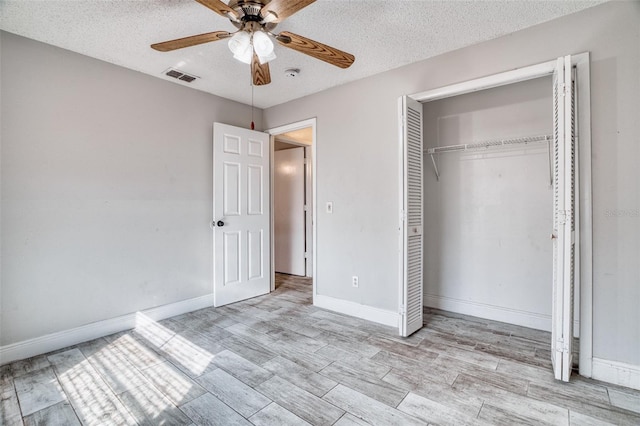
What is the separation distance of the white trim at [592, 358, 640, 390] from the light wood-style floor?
0.07 m

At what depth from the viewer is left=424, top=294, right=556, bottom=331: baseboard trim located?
9.52ft

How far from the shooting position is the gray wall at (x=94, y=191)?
240 cm

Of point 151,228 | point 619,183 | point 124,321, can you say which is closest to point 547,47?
point 619,183

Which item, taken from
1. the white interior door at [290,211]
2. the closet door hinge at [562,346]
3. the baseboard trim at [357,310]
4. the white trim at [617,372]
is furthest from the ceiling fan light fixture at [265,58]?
the white interior door at [290,211]

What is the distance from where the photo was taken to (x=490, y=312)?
3176 millimetres

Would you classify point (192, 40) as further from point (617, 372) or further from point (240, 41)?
point (617, 372)

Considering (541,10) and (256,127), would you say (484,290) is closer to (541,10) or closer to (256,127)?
(541,10)

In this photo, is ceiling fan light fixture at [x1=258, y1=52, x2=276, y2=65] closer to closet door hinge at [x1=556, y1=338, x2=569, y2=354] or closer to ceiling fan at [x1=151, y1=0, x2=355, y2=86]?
ceiling fan at [x1=151, y1=0, x2=355, y2=86]

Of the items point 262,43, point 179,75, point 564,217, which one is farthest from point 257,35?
point 564,217

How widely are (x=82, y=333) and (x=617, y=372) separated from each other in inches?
163

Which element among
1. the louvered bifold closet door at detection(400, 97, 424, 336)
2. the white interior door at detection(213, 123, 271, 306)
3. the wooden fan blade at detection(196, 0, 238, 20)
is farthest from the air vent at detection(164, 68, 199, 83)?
the louvered bifold closet door at detection(400, 97, 424, 336)

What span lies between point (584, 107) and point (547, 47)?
1.82 feet

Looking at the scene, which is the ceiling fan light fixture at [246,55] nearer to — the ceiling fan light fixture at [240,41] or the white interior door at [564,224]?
the ceiling fan light fixture at [240,41]

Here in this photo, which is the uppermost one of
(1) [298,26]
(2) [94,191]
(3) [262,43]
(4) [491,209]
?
(1) [298,26]
